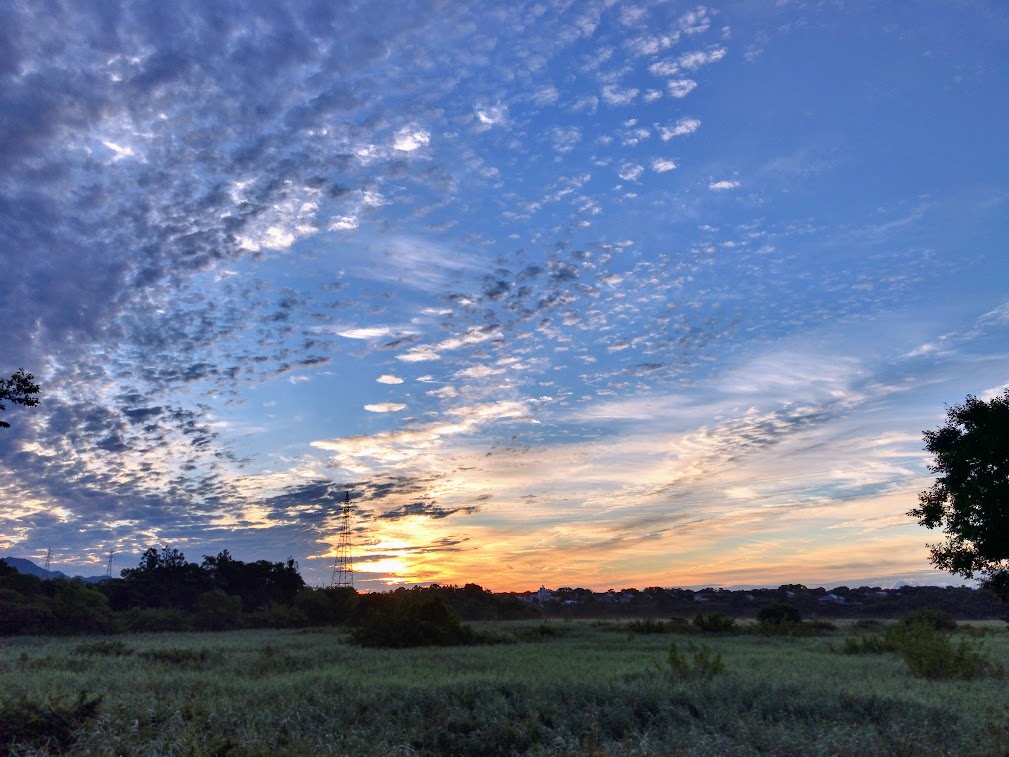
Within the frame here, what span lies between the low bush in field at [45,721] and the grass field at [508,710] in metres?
0.03

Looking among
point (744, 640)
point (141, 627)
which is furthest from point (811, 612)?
point (141, 627)

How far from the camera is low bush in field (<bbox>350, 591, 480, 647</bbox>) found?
32.4 meters

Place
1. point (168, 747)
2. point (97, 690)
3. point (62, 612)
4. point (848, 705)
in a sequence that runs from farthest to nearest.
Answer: point (62, 612) → point (97, 690) → point (848, 705) → point (168, 747)

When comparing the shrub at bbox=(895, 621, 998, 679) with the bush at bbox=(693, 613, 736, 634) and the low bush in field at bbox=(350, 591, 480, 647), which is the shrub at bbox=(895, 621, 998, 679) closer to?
the low bush in field at bbox=(350, 591, 480, 647)

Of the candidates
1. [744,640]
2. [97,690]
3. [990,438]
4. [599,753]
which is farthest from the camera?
[744,640]

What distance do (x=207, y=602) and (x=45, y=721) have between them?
53425 millimetres

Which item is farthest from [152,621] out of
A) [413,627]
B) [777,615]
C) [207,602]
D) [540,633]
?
[777,615]

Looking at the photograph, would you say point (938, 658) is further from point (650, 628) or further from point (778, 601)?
point (778, 601)

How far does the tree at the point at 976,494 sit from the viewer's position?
18.9 metres

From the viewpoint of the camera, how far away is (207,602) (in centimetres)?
6009

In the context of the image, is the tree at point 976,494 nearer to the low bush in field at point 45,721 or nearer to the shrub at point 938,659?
the shrub at point 938,659

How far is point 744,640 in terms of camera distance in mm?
36562

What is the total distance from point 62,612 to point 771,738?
47502 mm

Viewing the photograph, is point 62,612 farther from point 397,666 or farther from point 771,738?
point 771,738
